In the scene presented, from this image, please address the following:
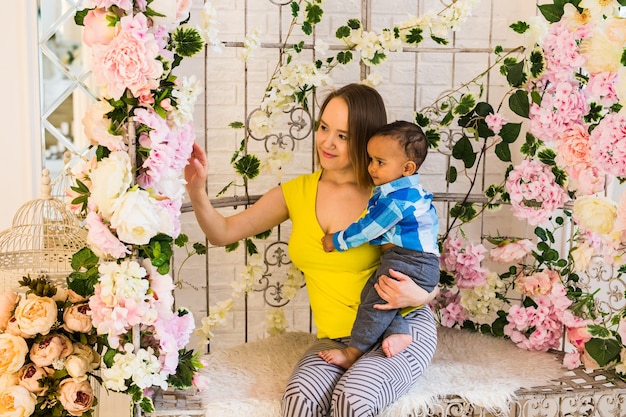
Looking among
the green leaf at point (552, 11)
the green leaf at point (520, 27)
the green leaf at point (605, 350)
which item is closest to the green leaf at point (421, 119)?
the green leaf at point (520, 27)

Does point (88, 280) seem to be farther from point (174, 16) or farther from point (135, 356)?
point (174, 16)

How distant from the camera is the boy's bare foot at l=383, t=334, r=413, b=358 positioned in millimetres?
2243

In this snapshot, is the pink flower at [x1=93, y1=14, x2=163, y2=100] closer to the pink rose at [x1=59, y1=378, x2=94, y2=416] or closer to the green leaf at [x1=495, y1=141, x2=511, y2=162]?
the pink rose at [x1=59, y1=378, x2=94, y2=416]

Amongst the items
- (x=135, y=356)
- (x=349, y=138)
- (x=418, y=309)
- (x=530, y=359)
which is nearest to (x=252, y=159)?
(x=349, y=138)

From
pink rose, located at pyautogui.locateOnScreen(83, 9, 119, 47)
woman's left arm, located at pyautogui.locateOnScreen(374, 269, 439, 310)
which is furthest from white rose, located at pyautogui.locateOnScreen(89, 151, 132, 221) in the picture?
woman's left arm, located at pyautogui.locateOnScreen(374, 269, 439, 310)

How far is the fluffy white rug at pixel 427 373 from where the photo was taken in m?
2.19

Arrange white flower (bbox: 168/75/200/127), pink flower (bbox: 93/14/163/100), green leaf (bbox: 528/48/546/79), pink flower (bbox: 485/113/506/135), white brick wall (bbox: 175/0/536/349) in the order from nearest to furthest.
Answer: pink flower (bbox: 93/14/163/100)
white flower (bbox: 168/75/200/127)
green leaf (bbox: 528/48/546/79)
pink flower (bbox: 485/113/506/135)
white brick wall (bbox: 175/0/536/349)

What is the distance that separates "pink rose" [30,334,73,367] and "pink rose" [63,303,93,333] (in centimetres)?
4

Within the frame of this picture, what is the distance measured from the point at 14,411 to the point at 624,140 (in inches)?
76.1

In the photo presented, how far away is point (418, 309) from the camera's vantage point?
2438 millimetres

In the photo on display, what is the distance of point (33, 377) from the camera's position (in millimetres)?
2197

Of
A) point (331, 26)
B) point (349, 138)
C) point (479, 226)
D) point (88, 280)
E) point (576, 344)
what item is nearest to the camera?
point (88, 280)

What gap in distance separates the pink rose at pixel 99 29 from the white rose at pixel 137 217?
0.38 m

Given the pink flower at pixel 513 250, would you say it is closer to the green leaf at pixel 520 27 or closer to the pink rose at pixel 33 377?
the green leaf at pixel 520 27
